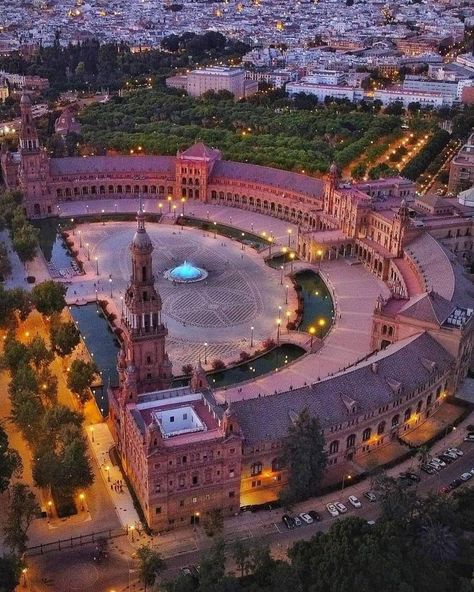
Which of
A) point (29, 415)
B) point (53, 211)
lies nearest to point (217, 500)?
point (29, 415)

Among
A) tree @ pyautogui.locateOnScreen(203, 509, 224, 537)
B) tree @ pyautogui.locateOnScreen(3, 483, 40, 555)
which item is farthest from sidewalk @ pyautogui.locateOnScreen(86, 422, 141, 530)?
tree @ pyautogui.locateOnScreen(3, 483, 40, 555)

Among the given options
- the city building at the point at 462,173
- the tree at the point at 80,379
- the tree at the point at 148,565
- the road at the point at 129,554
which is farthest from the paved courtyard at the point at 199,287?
the city building at the point at 462,173

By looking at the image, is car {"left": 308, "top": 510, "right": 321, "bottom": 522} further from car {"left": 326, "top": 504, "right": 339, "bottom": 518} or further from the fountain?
the fountain

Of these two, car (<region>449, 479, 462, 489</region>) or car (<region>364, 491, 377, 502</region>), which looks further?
car (<region>449, 479, 462, 489</region>)

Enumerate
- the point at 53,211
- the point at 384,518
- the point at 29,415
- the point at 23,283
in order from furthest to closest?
the point at 53,211, the point at 23,283, the point at 29,415, the point at 384,518

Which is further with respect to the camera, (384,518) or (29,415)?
(29,415)

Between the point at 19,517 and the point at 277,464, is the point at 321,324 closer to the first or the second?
the point at 277,464

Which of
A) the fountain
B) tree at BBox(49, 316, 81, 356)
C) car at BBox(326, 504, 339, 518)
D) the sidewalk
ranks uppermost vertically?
tree at BBox(49, 316, 81, 356)

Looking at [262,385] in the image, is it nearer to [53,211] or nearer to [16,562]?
[16,562]
